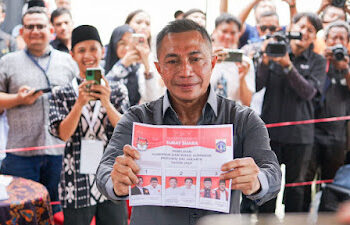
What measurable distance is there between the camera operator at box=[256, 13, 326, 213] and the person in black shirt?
5.71 ft

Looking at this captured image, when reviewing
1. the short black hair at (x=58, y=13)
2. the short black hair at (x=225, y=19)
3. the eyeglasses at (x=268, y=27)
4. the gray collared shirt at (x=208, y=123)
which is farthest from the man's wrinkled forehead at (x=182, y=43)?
the eyeglasses at (x=268, y=27)

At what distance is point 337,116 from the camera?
4.38m

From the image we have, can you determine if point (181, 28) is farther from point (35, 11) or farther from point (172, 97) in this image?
point (35, 11)

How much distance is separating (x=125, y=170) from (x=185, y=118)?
341mm

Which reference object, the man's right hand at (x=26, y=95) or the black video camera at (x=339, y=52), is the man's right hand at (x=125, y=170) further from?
the black video camera at (x=339, y=52)

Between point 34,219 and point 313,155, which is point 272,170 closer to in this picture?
point 34,219

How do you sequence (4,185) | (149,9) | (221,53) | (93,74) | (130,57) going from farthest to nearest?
(221,53)
(149,9)
(130,57)
(93,74)
(4,185)

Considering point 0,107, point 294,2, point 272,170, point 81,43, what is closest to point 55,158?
point 0,107

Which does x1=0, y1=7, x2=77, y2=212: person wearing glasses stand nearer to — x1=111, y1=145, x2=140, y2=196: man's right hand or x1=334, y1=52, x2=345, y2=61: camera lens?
x1=111, y1=145, x2=140, y2=196: man's right hand

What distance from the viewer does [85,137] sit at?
294 centimetres

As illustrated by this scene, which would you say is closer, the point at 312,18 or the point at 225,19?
the point at 225,19

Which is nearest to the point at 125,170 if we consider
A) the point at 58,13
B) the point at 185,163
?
the point at 185,163

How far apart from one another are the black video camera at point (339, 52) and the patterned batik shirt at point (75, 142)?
91.5 inches

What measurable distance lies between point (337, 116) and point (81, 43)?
258 cm
